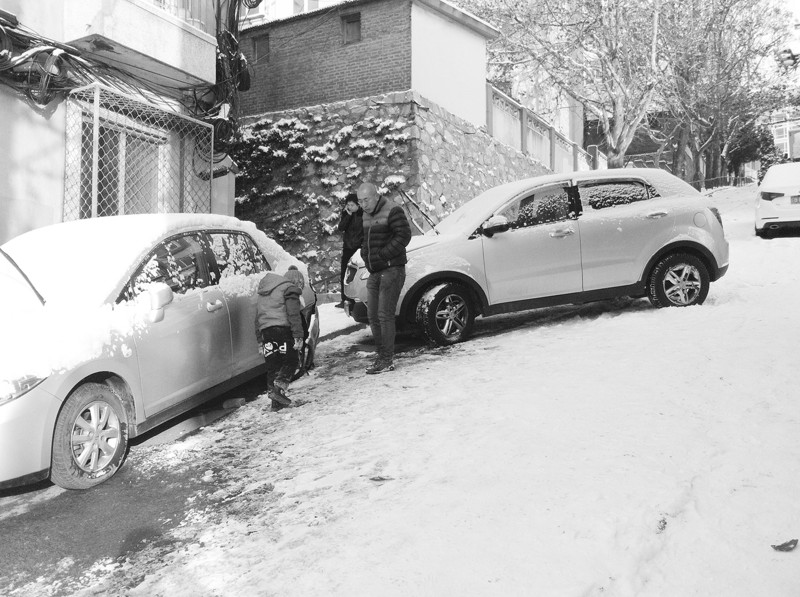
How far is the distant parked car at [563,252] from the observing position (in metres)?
7.90

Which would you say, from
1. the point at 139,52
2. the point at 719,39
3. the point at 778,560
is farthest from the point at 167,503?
the point at 719,39

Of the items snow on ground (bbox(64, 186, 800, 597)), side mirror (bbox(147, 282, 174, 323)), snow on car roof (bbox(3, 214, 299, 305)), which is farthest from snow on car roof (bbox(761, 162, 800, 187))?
side mirror (bbox(147, 282, 174, 323))

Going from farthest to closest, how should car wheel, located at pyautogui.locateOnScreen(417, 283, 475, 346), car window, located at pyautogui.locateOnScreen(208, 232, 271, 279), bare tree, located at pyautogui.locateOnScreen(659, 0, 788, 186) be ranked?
bare tree, located at pyautogui.locateOnScreen(659, 0, 788, 186)
car wheel, located at pyautogui.locateOnScreen(417, 283, 475, 346)
car window, located at pyautogui.locateOnScreen(208, 232, 271, 279)

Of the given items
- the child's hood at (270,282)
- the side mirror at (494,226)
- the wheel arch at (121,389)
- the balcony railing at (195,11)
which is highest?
the balcony railing at (195,11)

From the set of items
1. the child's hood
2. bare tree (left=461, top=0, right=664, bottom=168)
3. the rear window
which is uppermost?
bare tree (left=461, top=0, right=664, bottom=168)

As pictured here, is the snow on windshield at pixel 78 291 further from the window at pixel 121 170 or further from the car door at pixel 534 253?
the window at pixel 121 170

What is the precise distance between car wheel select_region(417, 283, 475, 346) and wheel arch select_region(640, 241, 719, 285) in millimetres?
2093

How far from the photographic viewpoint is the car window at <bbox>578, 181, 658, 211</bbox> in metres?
8.36

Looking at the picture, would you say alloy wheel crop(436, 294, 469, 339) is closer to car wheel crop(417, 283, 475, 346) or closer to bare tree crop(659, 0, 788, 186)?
car wheel crop(417, 283, 475, 346)

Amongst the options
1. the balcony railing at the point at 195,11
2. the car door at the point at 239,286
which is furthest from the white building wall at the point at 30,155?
the car door at the point at 239,286

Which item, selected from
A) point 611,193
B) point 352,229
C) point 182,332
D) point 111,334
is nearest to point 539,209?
point 611,193

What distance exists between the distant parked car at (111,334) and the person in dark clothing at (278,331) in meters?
0.25

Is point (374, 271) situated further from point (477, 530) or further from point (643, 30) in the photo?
point (643, 30)

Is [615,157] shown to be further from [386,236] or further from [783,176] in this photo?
[386,236]
